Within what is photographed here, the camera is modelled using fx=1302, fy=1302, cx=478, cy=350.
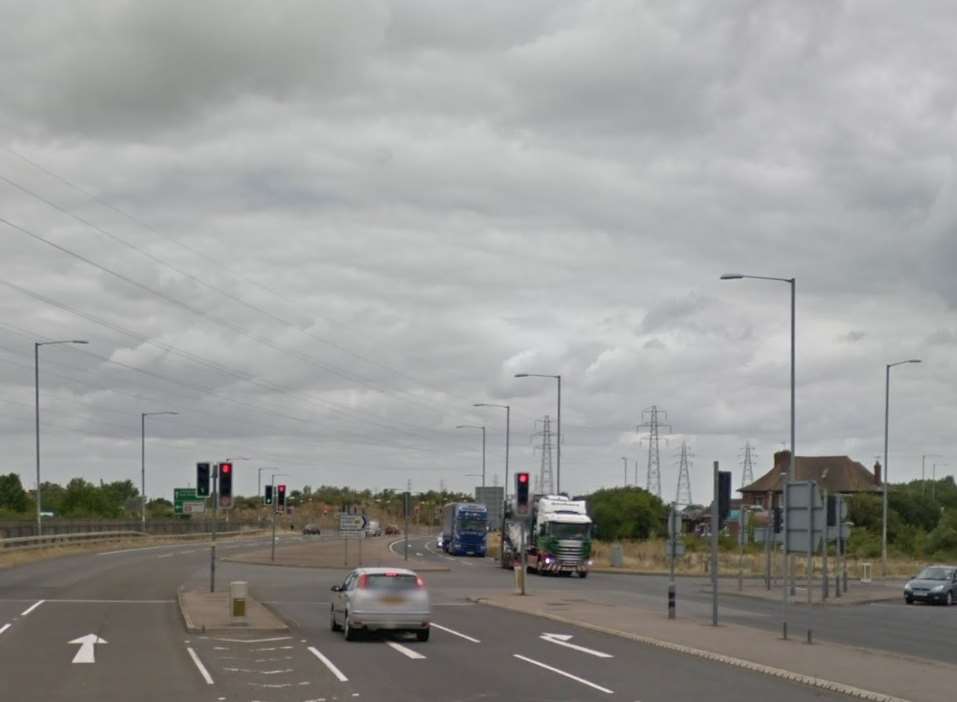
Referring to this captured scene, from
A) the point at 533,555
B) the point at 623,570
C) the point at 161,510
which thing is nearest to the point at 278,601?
the point at 533,555

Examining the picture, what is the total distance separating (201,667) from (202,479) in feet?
65.3

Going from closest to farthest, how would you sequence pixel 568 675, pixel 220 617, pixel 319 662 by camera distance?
1. pixel 568 675
2. pixel 319 662
3. pixel 220 617

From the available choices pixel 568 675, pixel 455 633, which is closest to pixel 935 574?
pixel 455 633

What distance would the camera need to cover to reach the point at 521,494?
147ft

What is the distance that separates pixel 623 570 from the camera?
72.4 meters

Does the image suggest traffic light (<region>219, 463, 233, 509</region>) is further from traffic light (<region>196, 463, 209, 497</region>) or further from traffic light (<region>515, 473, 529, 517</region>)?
traffic light (<region>515, 473, 529, 517</region>)

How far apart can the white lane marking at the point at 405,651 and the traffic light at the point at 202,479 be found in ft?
50.0

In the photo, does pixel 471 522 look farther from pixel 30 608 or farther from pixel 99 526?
pixel 30 608

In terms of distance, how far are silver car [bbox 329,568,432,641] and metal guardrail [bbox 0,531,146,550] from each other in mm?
38883

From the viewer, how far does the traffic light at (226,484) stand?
38031mm

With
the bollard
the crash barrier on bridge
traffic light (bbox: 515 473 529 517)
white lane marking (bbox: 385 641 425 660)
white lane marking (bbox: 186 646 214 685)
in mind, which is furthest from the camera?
the crash barrier on bridge

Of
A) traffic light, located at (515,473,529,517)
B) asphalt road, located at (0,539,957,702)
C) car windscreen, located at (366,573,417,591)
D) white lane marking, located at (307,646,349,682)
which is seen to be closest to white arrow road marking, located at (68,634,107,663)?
asphalt road, located at (0,539,957,702)

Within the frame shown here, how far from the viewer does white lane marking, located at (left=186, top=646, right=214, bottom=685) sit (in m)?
20.0

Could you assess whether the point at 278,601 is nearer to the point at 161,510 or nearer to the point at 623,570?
the point at 623,570
